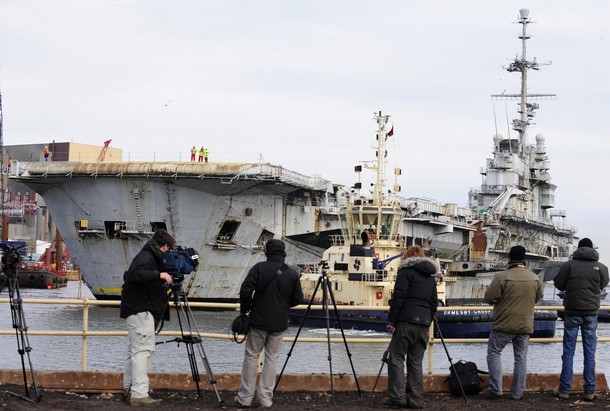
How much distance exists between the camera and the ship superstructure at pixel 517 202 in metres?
56.6

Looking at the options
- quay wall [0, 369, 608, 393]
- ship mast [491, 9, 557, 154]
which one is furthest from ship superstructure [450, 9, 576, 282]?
quay wall [0, 369, 608, 393]

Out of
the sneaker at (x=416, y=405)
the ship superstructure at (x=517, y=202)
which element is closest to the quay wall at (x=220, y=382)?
the sneaker at (x=416, y=405)

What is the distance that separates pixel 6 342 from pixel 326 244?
21580 millimetres

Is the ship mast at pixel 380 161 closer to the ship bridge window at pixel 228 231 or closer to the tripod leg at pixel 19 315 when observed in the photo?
the ship bridge window at pixel 228 231

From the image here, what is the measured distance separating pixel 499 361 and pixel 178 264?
10.7 ft

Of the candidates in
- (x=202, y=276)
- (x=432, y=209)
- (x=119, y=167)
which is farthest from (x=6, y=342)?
(x=432, y=209)

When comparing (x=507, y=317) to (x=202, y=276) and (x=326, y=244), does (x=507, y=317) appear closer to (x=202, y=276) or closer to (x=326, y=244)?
(x=202, y=276)

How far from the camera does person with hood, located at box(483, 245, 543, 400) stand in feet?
30.5

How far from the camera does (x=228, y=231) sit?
40562 mm

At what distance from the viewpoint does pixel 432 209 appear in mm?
49750

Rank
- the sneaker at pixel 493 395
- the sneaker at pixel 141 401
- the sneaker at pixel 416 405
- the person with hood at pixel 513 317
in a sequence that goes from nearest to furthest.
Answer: the sneaker at pixel 141 401 < the sneaker at pixel 416 405 < the person with hood at pixel 513 317 < the sneaker at pixel 493 395

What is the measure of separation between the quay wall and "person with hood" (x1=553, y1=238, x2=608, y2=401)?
499 mm

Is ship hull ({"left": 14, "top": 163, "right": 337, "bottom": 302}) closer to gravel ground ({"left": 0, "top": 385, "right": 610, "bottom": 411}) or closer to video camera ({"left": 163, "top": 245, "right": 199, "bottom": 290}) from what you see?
gravel ground ({"left": 0, "top": 385, "right": 610, "bottom": 411})

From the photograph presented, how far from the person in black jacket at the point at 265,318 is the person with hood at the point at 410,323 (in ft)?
3.38
